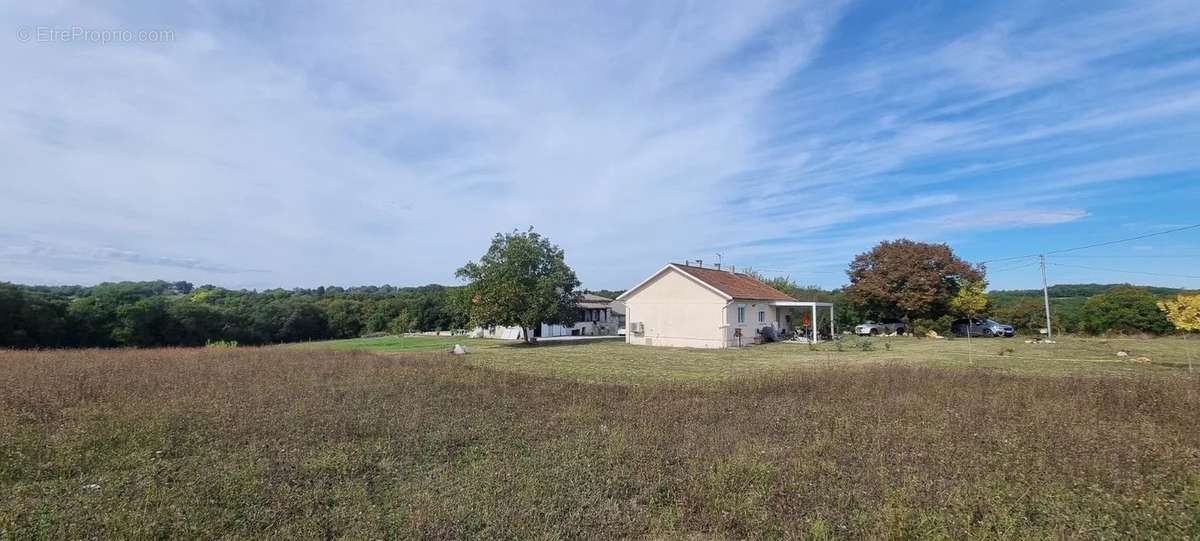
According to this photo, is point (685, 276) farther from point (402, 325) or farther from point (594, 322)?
point (402, 325)

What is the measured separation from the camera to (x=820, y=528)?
4.50 meters

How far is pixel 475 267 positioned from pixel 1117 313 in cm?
3924

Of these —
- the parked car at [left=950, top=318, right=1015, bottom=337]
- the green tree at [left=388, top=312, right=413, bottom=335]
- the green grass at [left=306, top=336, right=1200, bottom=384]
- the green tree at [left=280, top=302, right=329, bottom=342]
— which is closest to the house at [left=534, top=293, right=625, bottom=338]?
the green tree at [left=388, top=312, right=413, bottom=335]

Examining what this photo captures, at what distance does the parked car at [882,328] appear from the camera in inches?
1549

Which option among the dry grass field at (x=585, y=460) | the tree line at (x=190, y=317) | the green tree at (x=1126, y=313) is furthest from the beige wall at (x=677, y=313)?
the green tree at (x=1126, y=313)

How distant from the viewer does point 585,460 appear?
20.9 ft

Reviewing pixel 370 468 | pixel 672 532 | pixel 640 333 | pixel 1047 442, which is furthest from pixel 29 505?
pixel 640 333

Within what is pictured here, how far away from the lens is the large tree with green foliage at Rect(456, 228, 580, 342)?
110ft

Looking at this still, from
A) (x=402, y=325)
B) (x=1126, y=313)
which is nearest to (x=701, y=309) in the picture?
(x=1126, y=313)

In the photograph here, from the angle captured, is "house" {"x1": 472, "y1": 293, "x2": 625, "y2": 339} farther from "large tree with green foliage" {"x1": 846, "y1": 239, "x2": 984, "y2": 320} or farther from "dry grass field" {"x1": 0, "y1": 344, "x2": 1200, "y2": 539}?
"dry grass field" {"x1": 0, "y1": 344, "x2": 1200, "y2": 539}

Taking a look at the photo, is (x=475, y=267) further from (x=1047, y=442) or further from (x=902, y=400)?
(x=1047, y=442)

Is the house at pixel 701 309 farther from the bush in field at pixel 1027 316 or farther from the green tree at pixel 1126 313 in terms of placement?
the green tree at pixel 1126 313

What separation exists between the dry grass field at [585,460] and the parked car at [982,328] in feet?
89.9

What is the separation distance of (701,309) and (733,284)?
3694 millimetres
